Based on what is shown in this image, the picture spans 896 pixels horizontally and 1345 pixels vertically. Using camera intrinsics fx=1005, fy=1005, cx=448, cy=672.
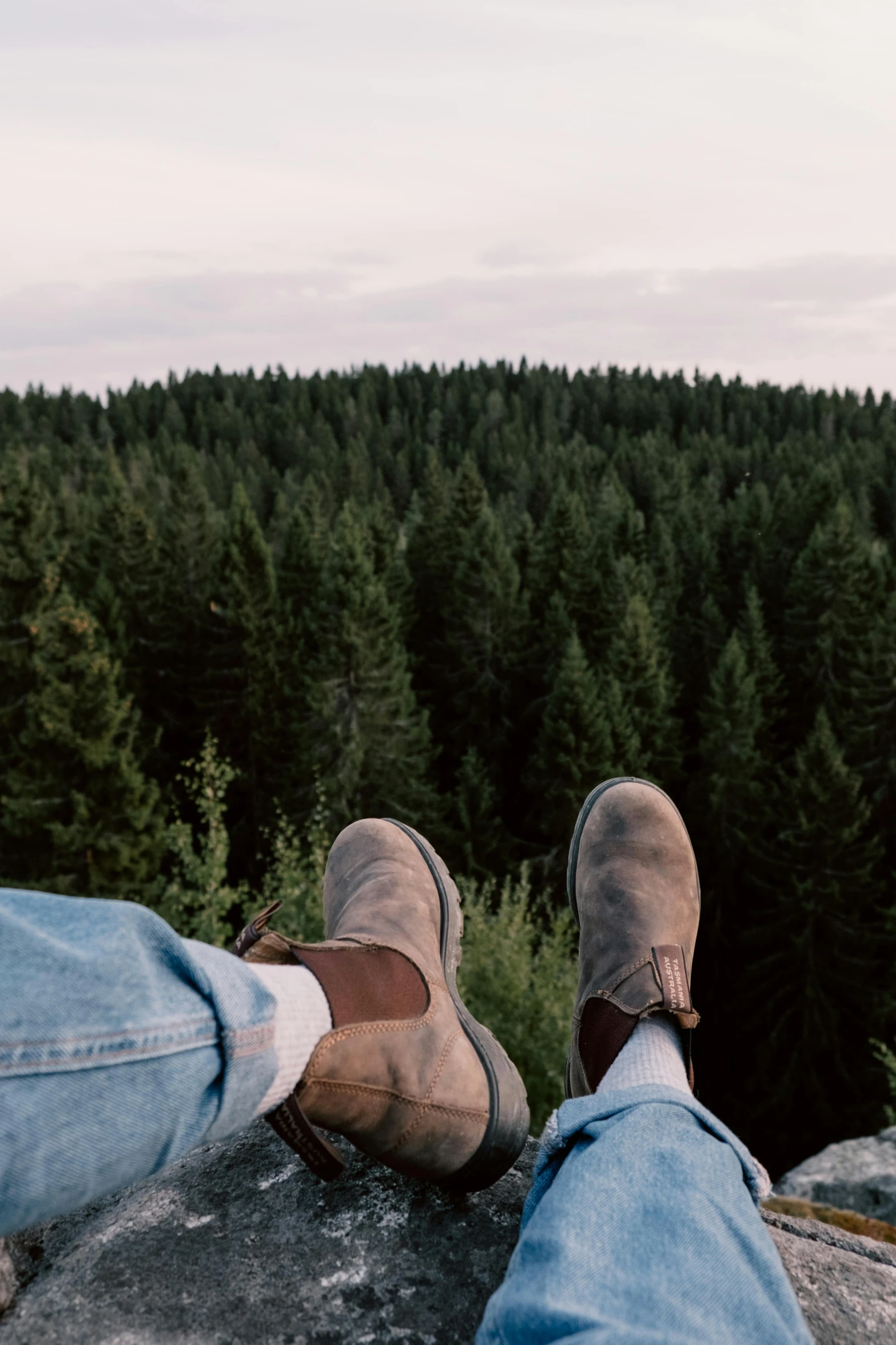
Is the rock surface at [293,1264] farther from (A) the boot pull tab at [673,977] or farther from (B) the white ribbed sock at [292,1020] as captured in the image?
(A) the boot pull tab at [673,977]

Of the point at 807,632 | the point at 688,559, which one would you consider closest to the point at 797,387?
the point at 688,559

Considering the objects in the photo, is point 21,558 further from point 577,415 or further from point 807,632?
point 577,415

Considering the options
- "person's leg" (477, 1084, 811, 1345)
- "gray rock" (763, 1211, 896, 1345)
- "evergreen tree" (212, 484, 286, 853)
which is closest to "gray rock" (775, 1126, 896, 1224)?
"gray rock" (763, 1211, 896, 1345)

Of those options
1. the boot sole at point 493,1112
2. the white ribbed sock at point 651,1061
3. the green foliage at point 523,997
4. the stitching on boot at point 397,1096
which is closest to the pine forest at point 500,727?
the green foliage at point 523,997

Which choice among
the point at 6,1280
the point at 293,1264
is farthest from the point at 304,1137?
the point at 6,1280

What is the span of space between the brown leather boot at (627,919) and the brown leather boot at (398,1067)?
1.13 ft

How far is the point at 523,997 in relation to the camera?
1134 centimetres

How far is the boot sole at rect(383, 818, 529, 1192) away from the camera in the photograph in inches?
79.9

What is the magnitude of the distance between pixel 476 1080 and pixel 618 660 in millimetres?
25326

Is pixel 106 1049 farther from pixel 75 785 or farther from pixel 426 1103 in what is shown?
pixel 75 785

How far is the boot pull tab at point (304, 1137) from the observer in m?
1.69

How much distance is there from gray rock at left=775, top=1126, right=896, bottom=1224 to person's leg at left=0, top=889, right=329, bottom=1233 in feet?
14.7

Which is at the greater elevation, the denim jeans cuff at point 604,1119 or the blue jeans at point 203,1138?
the blue jeans at point 203,1138

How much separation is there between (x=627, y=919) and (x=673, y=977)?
0.27 metres
